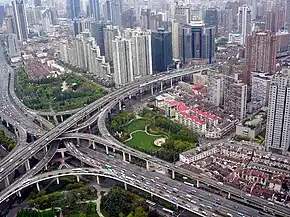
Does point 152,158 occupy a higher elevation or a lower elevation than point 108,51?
lower

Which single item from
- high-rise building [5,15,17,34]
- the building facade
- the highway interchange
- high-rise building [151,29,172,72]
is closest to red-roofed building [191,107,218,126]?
the building facade

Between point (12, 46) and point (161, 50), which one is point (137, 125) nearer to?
point (161, 50)

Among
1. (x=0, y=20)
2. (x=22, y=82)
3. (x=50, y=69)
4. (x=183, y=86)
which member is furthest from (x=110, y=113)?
(x=0, y=20)

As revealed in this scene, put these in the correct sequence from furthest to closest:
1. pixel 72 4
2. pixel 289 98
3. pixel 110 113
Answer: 1. pixel 72 4
2. pixel 110 113
3. pixel 289 98

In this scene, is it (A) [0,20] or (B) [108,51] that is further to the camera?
(A) [0,20]

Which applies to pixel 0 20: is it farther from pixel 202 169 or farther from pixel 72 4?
pixel 202 169

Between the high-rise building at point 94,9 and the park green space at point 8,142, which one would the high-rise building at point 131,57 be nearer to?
the park green space at point 8,142

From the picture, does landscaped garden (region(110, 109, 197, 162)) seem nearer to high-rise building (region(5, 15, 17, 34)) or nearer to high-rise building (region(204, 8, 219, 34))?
high-rise building (region(204, 8, 219, 34))

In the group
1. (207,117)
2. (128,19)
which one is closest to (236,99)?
(207,117)
